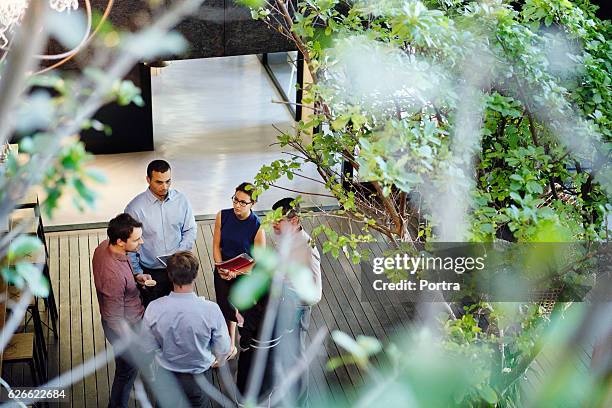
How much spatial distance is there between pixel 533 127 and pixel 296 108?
588 cm

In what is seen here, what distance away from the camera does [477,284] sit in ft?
11.7

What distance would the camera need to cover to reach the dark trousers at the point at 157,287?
526 centimetres

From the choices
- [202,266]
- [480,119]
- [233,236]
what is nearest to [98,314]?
[202,266]

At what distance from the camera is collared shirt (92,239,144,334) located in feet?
15.0

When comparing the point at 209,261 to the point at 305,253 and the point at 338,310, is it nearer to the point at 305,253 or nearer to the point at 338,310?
the point at 338,310

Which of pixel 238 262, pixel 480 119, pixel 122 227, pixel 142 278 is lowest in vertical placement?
pixel 142 278

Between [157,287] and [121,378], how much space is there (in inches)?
25.0

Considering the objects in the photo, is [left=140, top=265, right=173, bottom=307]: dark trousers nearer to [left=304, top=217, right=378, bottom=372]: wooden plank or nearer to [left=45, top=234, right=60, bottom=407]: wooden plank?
[left=45, top=234, right=60, bottom=407]: wooden plank

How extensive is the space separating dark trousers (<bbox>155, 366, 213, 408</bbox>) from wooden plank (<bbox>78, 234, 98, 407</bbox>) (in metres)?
0.87

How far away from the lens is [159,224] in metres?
5.23

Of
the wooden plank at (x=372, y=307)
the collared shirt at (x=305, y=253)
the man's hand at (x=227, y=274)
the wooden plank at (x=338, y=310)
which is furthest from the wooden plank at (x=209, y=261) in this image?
the collared shirt at (x=305, y=253)

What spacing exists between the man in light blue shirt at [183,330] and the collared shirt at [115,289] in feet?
1.14

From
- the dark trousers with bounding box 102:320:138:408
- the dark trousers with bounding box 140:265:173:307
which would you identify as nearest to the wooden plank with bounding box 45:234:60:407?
the dark trousers with bounding box 102:320:138:408

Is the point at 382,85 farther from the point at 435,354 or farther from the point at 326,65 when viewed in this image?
the point at 435,354
